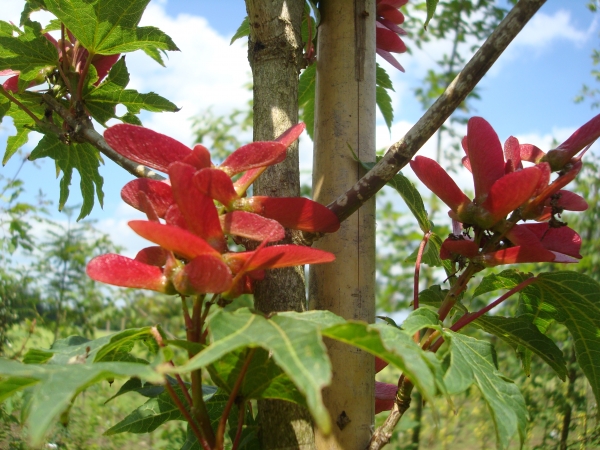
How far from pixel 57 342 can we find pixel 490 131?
60 cm

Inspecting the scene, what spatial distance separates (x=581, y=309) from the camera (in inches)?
30.7

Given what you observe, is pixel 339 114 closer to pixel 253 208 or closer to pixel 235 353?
→ pixel 253 208

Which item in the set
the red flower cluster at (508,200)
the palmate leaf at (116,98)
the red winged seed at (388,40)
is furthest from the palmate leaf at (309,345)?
the red winged seed at (388,40)

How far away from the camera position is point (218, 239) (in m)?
0.58

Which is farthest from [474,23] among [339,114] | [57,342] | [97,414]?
[57,342]

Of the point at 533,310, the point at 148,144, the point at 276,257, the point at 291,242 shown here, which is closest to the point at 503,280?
the point at 533,310

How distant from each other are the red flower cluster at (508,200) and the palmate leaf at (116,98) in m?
0.51

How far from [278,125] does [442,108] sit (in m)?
0.25

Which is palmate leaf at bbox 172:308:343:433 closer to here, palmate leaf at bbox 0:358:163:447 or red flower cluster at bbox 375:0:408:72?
palmate leaf at bbox 0:358:163:447

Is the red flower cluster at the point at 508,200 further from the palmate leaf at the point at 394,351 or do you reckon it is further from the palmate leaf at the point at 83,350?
the palmate leaf at the point at 83,350

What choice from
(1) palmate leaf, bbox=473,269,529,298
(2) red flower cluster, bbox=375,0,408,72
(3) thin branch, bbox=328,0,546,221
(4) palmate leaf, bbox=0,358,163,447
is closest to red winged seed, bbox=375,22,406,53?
(2) red flower cluster, bbox=375,0,408,72

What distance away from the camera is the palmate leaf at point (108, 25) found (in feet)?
2.89

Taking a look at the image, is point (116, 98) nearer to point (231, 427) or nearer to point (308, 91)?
point (308, 91)

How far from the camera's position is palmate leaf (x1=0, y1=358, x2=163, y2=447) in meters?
0.41
